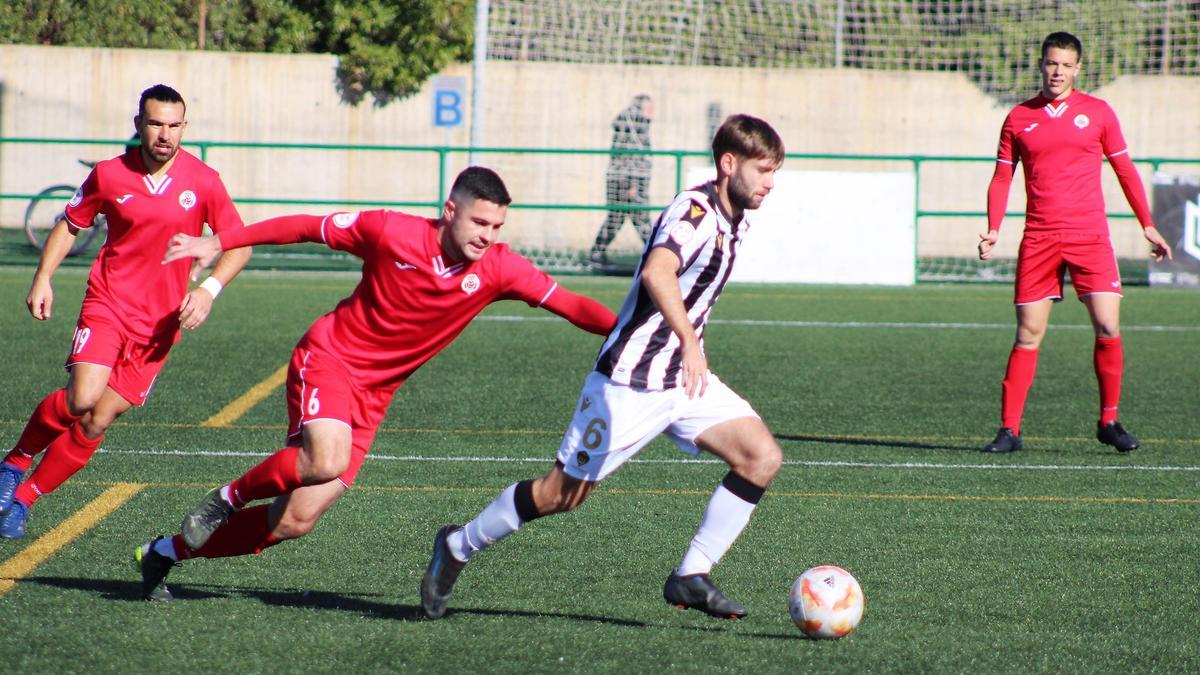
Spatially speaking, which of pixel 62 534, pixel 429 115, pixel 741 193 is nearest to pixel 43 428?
pixel 62 534

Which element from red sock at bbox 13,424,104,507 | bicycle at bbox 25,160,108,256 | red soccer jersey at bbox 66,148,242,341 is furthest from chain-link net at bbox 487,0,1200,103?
red sock at bbox 13,424,104,507

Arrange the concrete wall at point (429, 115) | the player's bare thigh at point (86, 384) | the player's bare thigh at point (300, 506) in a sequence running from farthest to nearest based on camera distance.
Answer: the concrete wall at point (429, 115), the player's bare thigh at point (86, 384), the player's bare thigh at point (300, 506)

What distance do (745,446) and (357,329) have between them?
4.28ft

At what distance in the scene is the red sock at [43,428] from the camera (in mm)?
5863

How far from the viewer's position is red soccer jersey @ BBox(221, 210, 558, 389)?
4727 mm

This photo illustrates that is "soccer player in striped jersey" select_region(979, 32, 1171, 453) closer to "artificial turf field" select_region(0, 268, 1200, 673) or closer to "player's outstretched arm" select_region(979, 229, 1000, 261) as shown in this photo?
"player's outstretched arm" select_region(979, 229, 1000, 261)

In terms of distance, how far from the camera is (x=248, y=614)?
470 centimetres

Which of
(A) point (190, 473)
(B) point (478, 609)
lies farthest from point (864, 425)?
(B) point (478, 609)

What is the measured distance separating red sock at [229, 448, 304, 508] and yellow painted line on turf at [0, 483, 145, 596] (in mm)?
900

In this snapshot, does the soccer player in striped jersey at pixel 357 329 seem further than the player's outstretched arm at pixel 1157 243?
No

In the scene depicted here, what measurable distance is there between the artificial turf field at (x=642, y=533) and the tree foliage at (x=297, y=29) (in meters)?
12.1

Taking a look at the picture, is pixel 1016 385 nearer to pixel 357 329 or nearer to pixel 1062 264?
pixel 1062 264

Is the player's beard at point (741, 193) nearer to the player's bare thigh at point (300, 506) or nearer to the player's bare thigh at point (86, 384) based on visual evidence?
the player's bare thigh at point (300, 506)

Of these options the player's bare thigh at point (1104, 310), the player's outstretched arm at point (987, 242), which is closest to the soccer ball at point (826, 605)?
the player's outstretched arm at point (987, 242)
